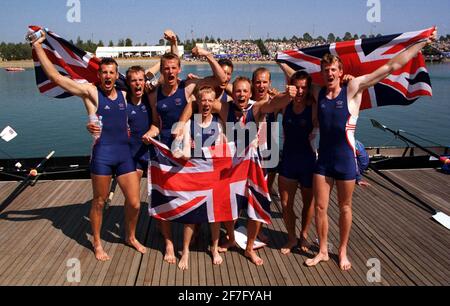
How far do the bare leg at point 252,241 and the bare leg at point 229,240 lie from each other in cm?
27

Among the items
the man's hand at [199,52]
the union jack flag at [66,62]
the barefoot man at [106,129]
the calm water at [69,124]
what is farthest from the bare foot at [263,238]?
the calm water at [69,124]

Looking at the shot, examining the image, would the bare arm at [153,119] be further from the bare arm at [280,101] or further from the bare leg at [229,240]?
the bare leg at [229,240]

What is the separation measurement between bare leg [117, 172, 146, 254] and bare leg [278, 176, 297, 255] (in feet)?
5.45

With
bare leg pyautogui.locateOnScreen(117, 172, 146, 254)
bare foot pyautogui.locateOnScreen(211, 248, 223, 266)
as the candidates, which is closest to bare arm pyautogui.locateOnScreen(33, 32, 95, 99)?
bare leg pyautogui.locateOnScreen(117, 172, 146, 254)

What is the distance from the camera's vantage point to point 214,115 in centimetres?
407

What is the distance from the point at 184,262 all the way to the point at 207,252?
0.41m

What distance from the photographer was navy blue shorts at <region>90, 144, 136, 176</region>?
4.11 m

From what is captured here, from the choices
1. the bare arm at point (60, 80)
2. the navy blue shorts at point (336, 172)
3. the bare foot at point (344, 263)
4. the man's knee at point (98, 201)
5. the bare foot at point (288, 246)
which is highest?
the bare arm at point (60, 80)

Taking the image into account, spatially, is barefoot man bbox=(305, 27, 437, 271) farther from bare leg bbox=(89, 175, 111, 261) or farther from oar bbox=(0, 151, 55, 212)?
oar bbox=(0, 151, 55, 212)

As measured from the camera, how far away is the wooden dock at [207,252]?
397cm

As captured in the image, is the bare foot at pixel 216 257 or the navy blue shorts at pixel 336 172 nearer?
the navy blue shorts at pixel 336 172

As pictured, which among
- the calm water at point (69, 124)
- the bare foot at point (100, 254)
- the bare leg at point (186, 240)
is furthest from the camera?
the calm water at point (69, 124)

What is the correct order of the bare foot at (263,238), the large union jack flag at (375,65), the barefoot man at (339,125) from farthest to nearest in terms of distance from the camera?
the bare foot at (263,238)
the large union jack flag at (375,65)
the barefoot man at (339,125)

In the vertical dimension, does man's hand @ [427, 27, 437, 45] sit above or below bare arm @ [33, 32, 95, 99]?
above
